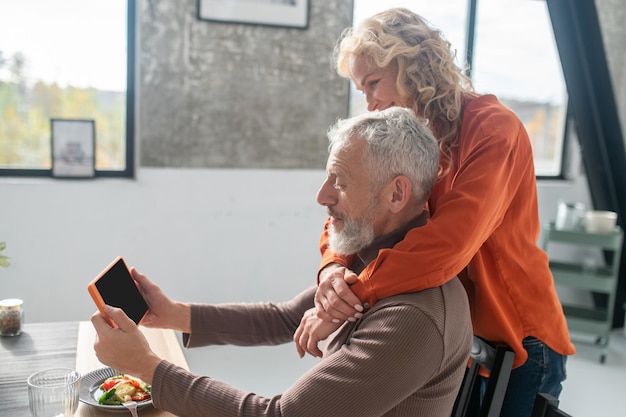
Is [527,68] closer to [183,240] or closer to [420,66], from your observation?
[183,240]

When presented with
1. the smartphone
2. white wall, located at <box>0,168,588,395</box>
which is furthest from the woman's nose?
white wall, located at <box>0,168,588,395</box>

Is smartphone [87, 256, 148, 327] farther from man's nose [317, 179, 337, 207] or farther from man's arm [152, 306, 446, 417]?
man's nose [317, 179, 337, 207]

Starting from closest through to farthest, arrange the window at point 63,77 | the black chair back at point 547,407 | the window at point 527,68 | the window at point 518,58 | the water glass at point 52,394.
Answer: the black chair back at point 547,407, the water glass at point 52,394, the window at point 63,77, the window at point 518,58, the window at point 527,68

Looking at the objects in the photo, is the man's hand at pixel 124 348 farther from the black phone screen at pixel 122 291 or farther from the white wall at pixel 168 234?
the white wall at pixel 168 234

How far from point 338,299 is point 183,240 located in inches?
89.9

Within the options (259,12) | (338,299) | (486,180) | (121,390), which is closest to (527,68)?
(259,12)

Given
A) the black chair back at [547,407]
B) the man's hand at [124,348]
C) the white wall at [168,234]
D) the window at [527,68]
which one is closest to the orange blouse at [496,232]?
the black chair back at [547,407]

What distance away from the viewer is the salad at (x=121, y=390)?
1.32 meters

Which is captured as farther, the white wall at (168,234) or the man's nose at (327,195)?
the white wall at (168,234)

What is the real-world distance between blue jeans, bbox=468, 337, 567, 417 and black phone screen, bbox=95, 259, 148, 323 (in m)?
0.90

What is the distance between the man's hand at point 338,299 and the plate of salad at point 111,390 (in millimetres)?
427

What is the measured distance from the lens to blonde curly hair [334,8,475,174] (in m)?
1.58

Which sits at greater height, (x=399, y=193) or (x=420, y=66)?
(x=420, y=66)

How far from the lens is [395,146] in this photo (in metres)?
1.33
